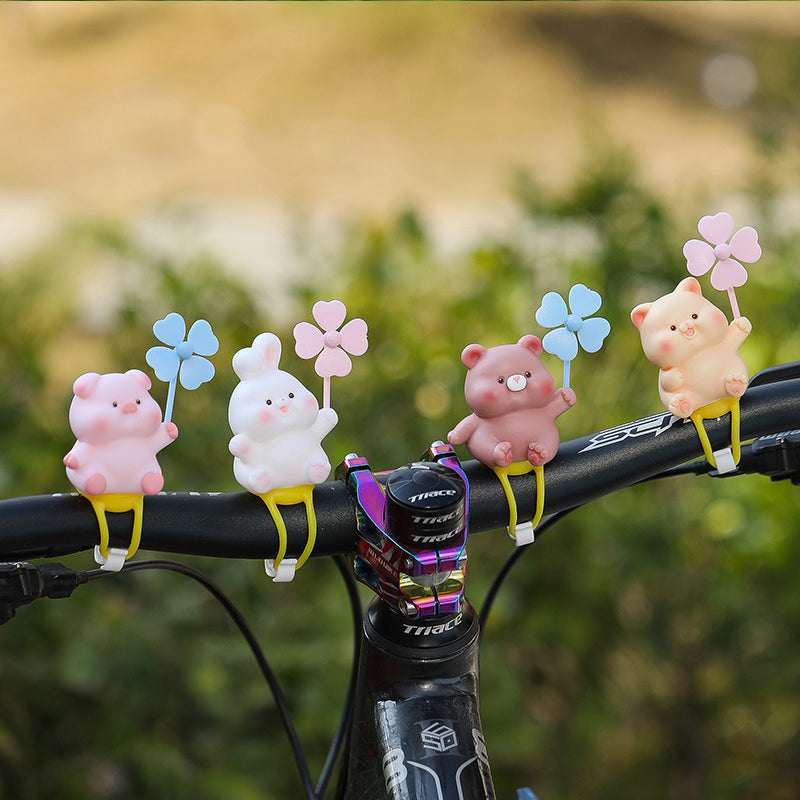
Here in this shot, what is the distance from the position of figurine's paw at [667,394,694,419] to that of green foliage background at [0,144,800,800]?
949mm

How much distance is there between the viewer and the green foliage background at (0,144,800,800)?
143cm

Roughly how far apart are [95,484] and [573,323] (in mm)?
244

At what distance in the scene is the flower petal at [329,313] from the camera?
0.49 meters

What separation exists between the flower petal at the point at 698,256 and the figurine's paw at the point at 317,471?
0.21m

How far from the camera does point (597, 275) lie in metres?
1.79

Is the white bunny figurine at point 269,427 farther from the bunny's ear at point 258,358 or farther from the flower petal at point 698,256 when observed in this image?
the flower petal at point 698,256

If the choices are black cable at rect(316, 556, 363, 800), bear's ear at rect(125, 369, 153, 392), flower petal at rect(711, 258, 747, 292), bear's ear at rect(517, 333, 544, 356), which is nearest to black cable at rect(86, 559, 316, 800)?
black cable at rect(316, 556, 363, 800)

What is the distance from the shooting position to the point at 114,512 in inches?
18.7

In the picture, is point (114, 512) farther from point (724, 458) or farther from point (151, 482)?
point (724, 458)

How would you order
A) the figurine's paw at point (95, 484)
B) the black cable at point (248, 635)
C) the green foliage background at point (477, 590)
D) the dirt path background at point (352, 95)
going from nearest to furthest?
the figurine's paw at point (95, 484), the black cable at point (248, 635), the green foliage background at point (477, 590), the dirt path background at point (352, 95)

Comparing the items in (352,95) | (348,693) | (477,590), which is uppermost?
(352,95)

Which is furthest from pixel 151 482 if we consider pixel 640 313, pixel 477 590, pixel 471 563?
pixel 471 563

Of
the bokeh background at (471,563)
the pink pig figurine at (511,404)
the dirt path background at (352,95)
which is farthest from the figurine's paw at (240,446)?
the dirt path background at (352,95)

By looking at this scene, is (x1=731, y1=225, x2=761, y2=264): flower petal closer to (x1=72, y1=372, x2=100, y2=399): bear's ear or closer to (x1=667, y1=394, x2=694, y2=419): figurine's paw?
(x1=667, y1=394, x2=694, y2=419): figurine's paw
